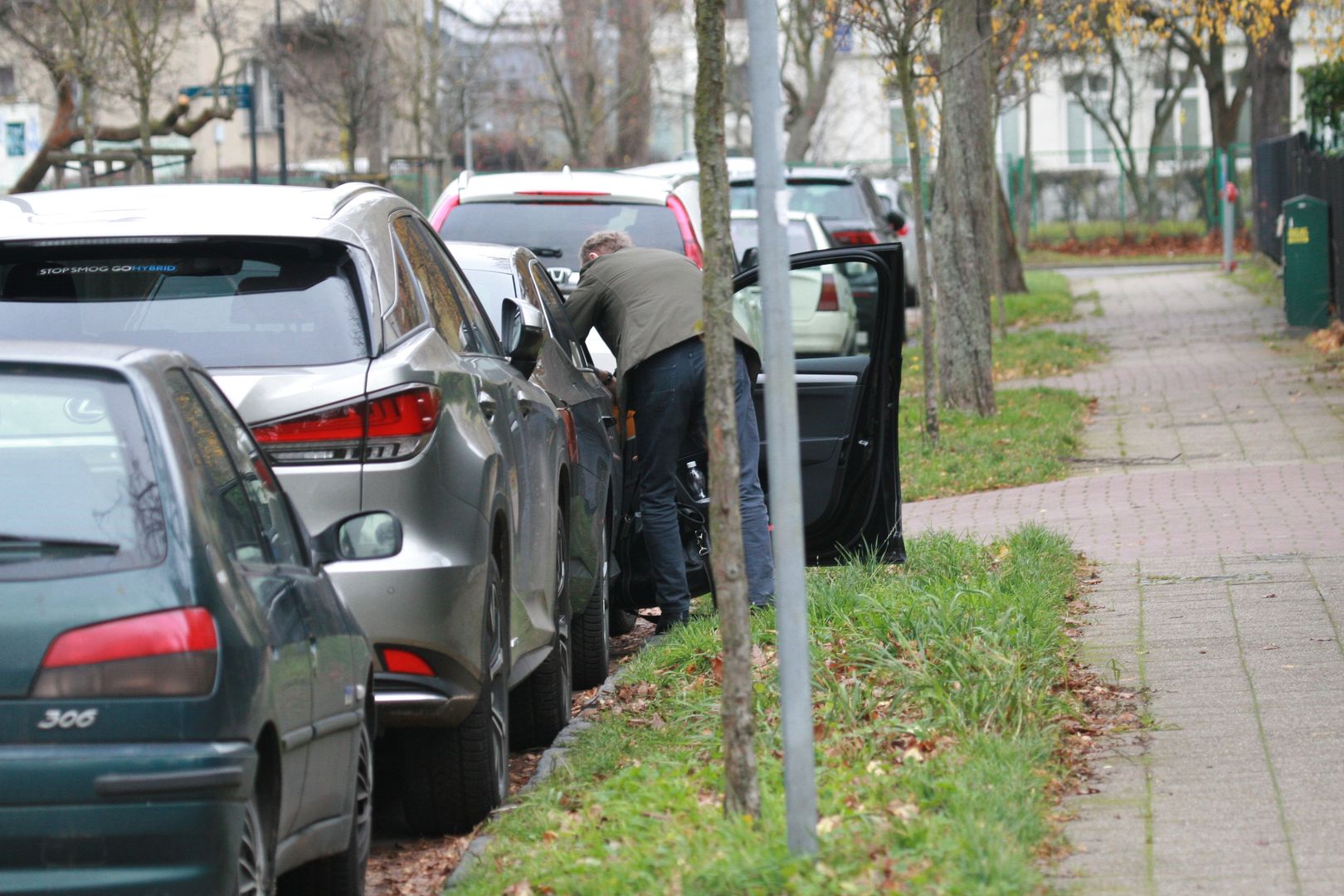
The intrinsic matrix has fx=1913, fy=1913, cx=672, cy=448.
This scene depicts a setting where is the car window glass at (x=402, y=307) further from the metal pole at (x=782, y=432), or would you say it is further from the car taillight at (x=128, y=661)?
the car taillight at (x=128, y=661)

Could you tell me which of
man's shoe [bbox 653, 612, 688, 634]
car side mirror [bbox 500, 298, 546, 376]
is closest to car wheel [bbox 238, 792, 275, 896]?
car side mirror [bbox 500, 298, 546, 376]

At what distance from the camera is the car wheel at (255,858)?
12.1ft

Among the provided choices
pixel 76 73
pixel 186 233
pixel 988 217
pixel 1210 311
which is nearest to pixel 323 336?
pixel 186 233

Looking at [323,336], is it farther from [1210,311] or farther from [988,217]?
[1210,311]

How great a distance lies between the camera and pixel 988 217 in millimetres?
15633

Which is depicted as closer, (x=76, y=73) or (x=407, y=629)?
(x=407, y=629)

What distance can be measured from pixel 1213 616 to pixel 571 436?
2.66m

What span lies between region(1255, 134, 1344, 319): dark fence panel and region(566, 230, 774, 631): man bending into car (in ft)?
42.2

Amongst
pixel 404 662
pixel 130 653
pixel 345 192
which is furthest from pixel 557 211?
pixel 130 653

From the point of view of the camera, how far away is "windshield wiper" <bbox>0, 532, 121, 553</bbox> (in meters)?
3.51

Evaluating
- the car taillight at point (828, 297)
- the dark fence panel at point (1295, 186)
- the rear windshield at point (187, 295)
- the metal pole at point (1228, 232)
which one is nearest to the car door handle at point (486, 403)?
the rear windshield at point (187, 295)

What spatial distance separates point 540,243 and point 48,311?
20.7 feet

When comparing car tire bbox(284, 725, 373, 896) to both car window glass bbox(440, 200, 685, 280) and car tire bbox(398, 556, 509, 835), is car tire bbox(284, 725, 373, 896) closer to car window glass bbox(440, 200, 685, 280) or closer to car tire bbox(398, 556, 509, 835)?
car tire bbox(398, 556, 509, 835)

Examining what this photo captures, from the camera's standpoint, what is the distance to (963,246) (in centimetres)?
1515
